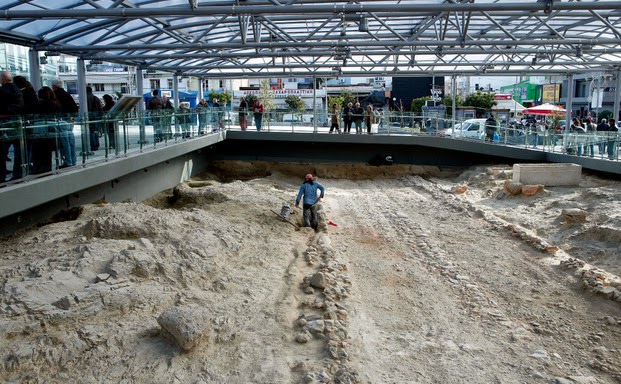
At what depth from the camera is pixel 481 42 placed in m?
21.3

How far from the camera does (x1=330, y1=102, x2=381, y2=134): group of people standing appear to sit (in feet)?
92.6

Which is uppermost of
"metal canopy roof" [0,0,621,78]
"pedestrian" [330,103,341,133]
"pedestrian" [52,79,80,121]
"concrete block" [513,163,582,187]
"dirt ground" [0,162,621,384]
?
"metal canopy roof" [0,0,621,78]

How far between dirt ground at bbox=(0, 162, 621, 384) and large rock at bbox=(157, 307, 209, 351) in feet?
0.21

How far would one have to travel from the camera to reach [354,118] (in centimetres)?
2847

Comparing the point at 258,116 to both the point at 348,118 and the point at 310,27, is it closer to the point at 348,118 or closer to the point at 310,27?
the point at 348,118

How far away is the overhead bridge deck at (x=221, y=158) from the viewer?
1139 centimetres

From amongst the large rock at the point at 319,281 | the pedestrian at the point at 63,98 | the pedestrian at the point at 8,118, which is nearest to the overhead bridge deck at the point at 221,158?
the pedestrian at the point at 8,118

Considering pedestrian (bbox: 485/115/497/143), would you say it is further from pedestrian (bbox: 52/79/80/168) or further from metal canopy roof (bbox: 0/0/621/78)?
pedestrian (bbox: 52/79/80/168)

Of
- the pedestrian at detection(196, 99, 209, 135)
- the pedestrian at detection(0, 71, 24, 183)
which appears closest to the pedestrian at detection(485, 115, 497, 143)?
the pedestrian at detection(196, 99, 209, 135)

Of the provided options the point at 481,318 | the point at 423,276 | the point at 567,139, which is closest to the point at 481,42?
the point at 567,139

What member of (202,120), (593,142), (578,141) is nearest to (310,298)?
(593,142)

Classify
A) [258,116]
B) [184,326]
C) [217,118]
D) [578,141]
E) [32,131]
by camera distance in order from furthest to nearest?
[258,116], [217,118], [578,141], [32,131], [184,326]

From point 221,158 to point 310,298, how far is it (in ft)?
→ 68.9

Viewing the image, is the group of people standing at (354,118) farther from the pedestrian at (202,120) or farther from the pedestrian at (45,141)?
the pedestrian at (45,141)
